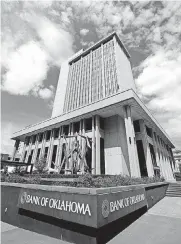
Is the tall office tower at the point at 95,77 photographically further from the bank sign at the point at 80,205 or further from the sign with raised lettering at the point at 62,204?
the sign with raised lettering at the point at 62,204

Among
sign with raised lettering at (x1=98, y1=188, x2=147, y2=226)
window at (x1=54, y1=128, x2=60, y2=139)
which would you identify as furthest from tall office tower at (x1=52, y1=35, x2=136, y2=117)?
sign with raised lettering at (x1=98, y1=188, x2=147, y2=226)

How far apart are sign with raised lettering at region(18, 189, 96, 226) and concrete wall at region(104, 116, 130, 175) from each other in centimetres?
1989

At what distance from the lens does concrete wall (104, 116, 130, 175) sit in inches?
994

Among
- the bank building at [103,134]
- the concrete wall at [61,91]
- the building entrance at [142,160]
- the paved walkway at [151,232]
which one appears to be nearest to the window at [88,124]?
the bank building at [103,134]

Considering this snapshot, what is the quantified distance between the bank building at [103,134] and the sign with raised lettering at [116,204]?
37.9 ft

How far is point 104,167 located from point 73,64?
177ft

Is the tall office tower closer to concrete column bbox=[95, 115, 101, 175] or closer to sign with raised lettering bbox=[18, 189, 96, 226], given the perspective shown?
concrete column bbox=[95, 115, 101, 175]

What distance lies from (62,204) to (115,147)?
2195 cm

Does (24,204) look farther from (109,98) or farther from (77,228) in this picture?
(109,98)

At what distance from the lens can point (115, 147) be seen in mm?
26719

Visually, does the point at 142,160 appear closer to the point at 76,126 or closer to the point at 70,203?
the point at 76,126

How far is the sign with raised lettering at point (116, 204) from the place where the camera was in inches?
199

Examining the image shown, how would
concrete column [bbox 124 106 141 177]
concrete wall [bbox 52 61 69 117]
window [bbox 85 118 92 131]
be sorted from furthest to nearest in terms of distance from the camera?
concrete wall [bbox 52 61 69 117] < window [bbox 85 118 92 131] < concrete column [bbox 124 106 141 177]

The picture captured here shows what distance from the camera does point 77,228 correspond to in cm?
523
